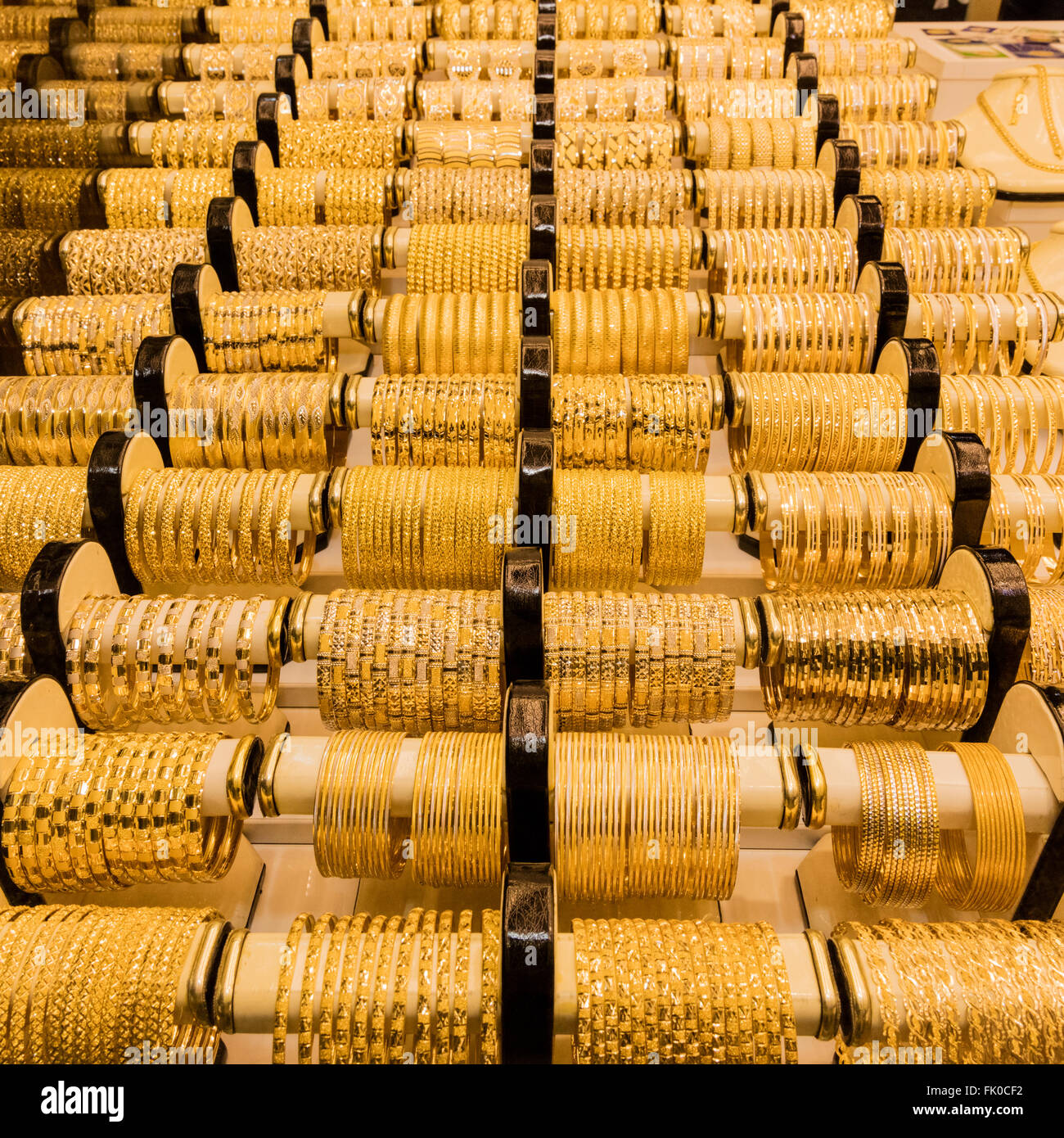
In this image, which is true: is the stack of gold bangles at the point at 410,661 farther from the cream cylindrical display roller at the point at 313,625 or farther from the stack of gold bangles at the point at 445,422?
the stack of gold bangles at the point at 445,422

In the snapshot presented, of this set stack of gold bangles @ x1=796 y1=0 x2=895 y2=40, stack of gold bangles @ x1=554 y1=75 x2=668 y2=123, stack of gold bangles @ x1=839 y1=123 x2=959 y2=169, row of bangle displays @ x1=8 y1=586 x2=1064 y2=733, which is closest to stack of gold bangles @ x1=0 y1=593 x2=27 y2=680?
row of bangle displays @ x1=8 y1=586 x2=1064 y2=733

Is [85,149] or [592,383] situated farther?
[85,149]

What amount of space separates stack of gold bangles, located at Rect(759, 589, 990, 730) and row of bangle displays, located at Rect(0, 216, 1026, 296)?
73 centimetres

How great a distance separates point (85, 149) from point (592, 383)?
1354mm

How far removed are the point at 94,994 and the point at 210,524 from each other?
0.60 metres

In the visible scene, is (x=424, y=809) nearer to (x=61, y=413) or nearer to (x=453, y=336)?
(x=453, y=336)

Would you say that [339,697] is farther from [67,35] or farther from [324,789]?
[67,35]

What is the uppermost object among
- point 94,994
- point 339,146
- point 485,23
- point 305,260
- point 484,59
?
point 485,23

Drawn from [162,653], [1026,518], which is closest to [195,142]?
Result: [162,653]

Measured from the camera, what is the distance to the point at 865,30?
2320mm

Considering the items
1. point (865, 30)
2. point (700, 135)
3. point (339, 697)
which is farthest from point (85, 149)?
point (865, 30)

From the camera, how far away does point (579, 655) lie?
1.09 m

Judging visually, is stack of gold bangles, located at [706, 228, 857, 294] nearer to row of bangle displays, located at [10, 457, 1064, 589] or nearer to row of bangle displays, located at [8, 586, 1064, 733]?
row of bangle displays, located at [10, 457, 1064, 589]
